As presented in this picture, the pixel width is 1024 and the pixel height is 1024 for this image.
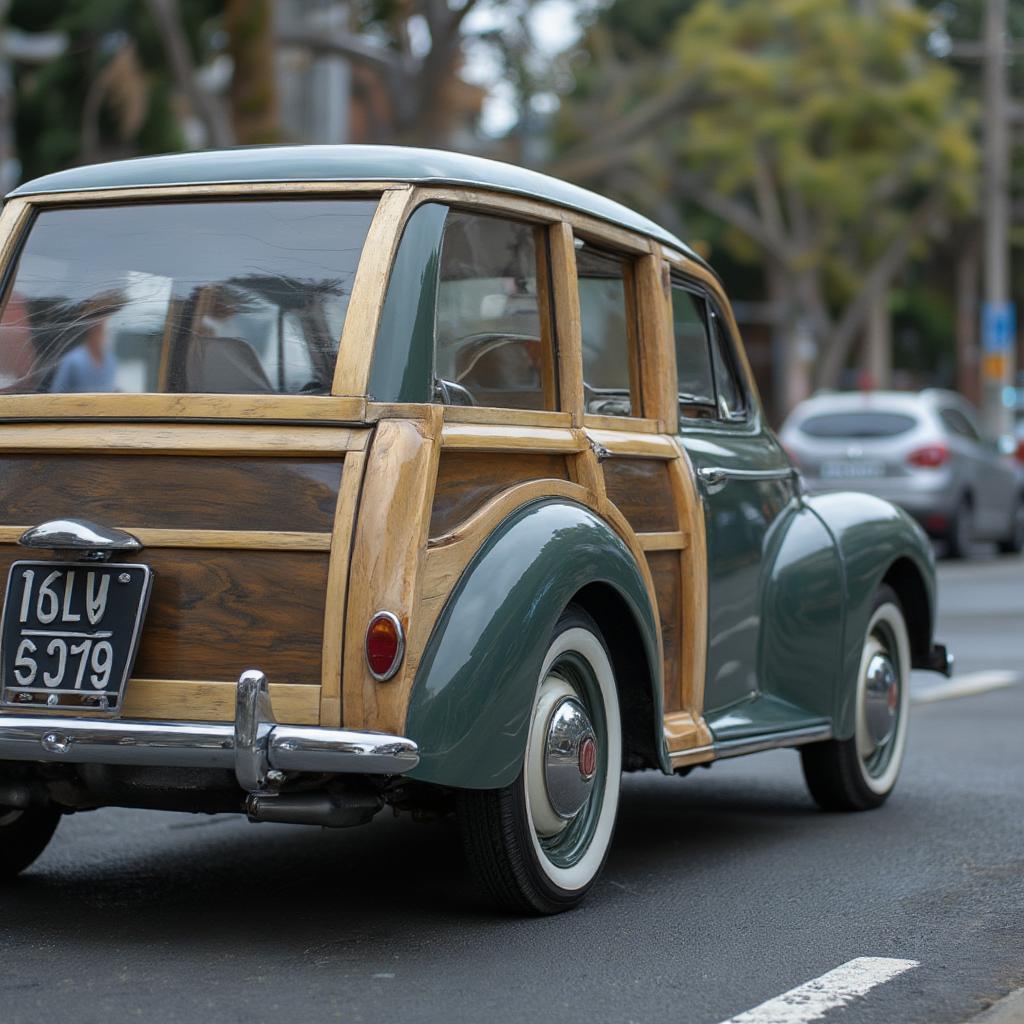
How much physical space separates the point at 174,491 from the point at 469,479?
2.31 feet

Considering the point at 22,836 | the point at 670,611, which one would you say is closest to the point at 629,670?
the point at 670,611

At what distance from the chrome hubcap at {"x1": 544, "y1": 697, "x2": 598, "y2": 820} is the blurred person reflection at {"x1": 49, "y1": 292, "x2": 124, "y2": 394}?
4.68 ft

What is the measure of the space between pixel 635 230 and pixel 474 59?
1964cm

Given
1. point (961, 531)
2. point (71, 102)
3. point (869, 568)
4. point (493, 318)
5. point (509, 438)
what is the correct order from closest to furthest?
point (509, 438), point (493, 318), point (869, 568), point (961, 531), point (71, 102)

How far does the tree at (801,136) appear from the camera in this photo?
29.3 m

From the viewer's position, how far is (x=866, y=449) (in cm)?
2034

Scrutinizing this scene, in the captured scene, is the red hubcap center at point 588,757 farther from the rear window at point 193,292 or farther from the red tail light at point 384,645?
the rear window at point 193,292

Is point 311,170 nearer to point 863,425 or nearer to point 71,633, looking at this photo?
point 71,633

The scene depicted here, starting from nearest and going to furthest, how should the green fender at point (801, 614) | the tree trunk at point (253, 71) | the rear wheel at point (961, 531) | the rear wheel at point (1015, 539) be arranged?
the green fender at point (801, 614) → the tree trunk at point (253, 71) → the rear wheel at point (961, 531) → the rear wheel at point (1015, 539)

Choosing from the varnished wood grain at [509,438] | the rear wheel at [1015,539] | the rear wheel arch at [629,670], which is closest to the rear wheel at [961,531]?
the rear wheel at [1015,539]

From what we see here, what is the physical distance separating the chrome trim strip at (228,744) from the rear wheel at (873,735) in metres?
2.91

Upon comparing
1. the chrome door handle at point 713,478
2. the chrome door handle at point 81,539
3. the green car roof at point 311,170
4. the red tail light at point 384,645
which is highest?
the green car roof at point 311,170

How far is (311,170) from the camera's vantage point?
5.24 m

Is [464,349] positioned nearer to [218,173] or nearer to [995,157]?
[218,173]
